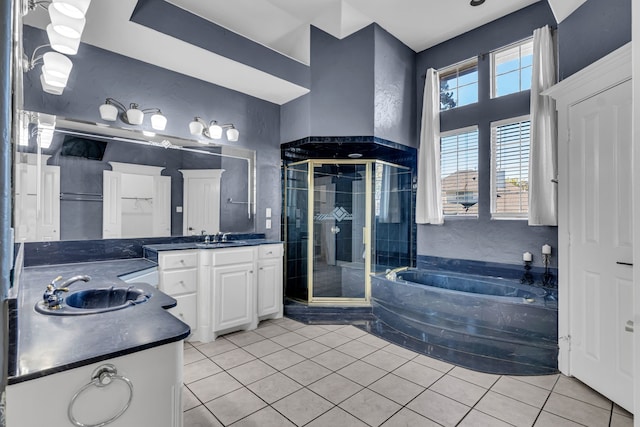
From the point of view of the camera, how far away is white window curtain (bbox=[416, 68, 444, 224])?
3834mm

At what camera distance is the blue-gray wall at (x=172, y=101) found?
8.27 ft

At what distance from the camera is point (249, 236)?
12.2 feet

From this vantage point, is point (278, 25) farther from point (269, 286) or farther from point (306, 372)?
point (306, 372)

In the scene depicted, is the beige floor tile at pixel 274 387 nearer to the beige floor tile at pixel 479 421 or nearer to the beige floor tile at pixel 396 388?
the beige floor tile at pixel 396 388

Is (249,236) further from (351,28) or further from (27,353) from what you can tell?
(27,353)

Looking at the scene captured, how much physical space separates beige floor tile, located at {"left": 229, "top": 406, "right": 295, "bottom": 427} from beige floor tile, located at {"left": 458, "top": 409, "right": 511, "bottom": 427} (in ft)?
3.30

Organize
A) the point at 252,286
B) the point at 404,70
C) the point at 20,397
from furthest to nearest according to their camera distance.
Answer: the point at 404,70, the point at 252,286, the point at 20,397

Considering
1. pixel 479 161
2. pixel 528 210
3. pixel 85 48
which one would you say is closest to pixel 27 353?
pixel 85 48

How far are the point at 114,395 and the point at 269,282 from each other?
2570 mm

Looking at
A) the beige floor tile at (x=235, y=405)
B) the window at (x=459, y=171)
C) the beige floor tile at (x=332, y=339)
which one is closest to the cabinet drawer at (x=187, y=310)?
the beige floor tile at (x=235, y=405)

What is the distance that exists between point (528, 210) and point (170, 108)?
366cm

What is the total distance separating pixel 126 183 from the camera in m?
2.87

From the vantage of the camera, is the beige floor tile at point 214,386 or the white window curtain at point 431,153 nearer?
the beige floor tile at point 214,386

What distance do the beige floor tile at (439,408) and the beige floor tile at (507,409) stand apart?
135 mm
